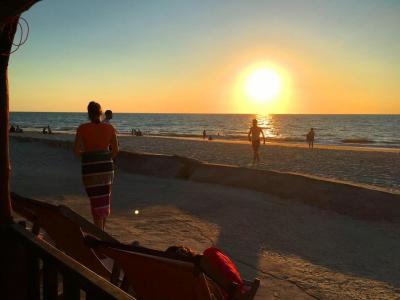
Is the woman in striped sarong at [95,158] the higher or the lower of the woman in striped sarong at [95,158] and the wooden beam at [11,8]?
the lower

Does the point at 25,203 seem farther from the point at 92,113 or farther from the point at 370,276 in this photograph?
the point at 370,276

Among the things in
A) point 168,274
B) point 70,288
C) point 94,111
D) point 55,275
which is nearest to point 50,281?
point 55,275

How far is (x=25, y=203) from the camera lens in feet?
14.0

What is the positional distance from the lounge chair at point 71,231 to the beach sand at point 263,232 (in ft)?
5.95

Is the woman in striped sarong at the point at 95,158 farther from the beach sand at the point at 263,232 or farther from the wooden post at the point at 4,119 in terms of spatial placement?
the wooden post at the point at 4,119

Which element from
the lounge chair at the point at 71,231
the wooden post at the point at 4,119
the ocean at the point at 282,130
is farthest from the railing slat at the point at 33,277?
the ocean at the point at 282,130

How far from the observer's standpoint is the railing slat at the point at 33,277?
9.28ft

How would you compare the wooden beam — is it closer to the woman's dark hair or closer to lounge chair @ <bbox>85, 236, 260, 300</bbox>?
lounge chair @ <bbox>85, 236, 260, 300</bbox>

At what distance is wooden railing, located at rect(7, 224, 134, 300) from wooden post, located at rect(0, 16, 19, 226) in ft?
0.53

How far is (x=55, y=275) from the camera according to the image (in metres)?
2.59

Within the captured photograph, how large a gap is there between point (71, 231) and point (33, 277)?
93 cm

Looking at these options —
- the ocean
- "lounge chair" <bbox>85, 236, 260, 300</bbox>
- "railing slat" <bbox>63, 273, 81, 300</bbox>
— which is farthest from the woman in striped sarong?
the ocean

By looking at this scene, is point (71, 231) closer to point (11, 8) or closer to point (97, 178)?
point (97, 178)

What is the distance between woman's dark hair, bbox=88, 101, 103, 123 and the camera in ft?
17.3
